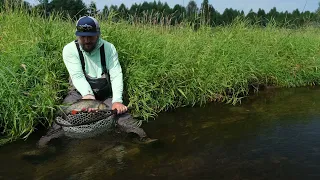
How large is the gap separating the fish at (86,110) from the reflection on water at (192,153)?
0.13 m

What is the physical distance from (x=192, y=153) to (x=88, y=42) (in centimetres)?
194

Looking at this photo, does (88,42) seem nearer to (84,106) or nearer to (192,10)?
(84,106)

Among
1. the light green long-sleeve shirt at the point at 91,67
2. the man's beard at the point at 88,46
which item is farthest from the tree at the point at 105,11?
the man's beard at the point at 88,46

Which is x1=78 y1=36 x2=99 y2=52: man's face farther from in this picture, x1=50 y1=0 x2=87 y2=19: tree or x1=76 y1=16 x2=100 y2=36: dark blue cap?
x1=50 y1=0 x2=87 y2=19: tree

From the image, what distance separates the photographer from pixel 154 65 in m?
5.63

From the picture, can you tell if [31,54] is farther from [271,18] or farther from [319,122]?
[271,18]

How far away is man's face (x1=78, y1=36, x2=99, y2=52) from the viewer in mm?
A: 4234

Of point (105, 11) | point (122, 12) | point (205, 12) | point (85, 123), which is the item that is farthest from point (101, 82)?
point (205, 12)

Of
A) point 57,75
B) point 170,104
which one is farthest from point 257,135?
point 57,75

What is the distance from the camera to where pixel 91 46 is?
4.38 metres

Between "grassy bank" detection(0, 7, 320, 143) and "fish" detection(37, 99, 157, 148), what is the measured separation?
10.2 inches

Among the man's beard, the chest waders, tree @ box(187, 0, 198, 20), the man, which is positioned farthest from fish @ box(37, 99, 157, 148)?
tree @ box(187, 0, 198, 20)

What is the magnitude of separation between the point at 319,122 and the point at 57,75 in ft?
13.6

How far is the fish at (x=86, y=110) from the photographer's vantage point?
13.4ft
